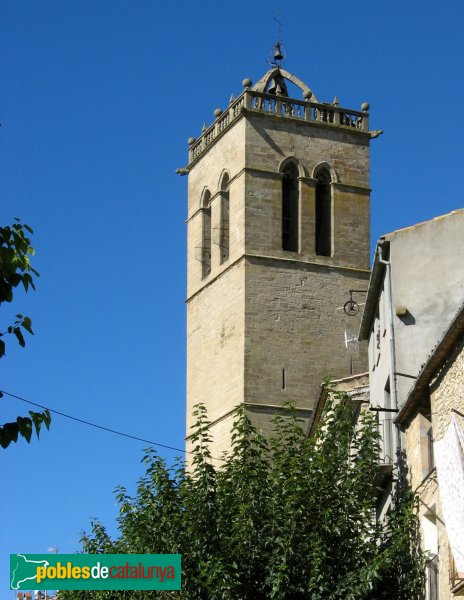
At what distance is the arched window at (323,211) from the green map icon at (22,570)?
26159mm

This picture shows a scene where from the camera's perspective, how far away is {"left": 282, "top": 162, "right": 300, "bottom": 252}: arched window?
153 feet

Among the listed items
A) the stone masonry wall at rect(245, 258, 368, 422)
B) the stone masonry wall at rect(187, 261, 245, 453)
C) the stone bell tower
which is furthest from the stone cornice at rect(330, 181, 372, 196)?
the stone masonry wall at rect(187, 261, 245, 453)

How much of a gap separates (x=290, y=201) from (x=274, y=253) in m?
2.35

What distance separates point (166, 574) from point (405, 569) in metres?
3.34

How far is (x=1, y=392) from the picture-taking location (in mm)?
10992

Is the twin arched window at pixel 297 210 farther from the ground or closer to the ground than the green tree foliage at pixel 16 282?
farther from the ground

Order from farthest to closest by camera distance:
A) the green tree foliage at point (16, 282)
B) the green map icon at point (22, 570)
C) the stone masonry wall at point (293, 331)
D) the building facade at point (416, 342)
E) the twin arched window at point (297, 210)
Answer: the twin arched window at point (297, 210)
the stone masonry wall at point (293, 331)
the building facade at point (416, 342)
the green map icon at point (22, 570)
the green tree foliage at point (16, 282)

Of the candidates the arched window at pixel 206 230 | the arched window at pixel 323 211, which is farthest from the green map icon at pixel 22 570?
the arched window at pixel 206 230

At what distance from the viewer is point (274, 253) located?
149ft

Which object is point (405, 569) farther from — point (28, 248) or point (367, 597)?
point (28, 248)

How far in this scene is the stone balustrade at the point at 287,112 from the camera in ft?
152

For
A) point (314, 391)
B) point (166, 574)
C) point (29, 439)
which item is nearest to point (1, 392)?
point (29, 439)

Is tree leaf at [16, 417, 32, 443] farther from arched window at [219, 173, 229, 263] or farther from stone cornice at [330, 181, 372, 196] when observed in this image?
stone cornice at [330, 181, 372, 196]

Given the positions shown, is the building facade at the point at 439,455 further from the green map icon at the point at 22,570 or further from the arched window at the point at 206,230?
the arched window at the point at 206,230
